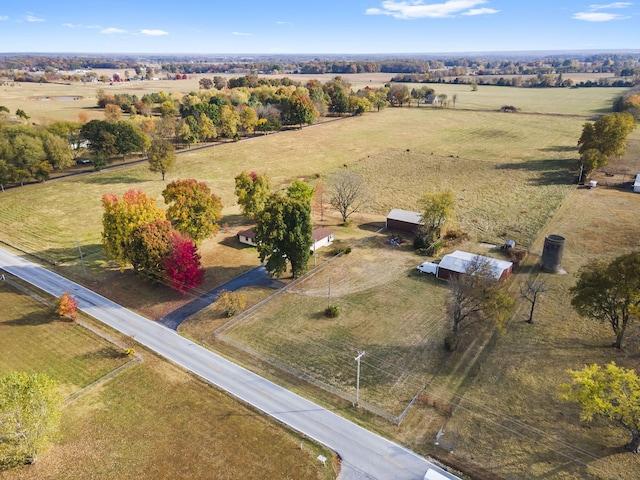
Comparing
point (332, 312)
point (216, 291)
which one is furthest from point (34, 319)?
point (332, 312)

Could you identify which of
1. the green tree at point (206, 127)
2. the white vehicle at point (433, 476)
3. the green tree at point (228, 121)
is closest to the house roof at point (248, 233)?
the white vehicle at point (433, 476)

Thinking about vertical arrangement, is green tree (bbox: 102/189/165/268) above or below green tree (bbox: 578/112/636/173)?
below

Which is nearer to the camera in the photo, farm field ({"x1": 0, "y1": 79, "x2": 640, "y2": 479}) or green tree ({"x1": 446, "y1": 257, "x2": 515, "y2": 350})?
farm field ({"x1": 0, "y1": 79, "x2": 640, "y2": 479})

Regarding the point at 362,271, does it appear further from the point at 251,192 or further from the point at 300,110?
the point at 300,110

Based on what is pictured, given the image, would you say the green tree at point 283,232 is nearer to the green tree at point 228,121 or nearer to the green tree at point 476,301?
the green tree at point 476,301

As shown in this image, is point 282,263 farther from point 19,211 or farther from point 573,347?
point 19,211

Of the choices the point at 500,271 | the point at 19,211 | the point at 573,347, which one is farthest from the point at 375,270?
the point at 19,211

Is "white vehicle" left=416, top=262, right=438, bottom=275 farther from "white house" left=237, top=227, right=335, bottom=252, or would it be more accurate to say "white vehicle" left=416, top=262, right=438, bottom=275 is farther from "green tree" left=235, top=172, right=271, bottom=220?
"green tree" left=235, top=172, right=271, bottom=220

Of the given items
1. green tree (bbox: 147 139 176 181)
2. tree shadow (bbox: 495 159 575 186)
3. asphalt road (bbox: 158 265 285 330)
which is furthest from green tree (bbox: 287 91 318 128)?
asphalt road (bbox: 158 265 285 330)
